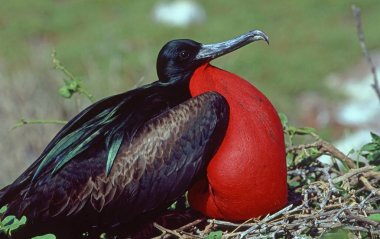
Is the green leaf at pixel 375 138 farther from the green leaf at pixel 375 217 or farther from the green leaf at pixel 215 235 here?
the green leaf at pixel 215 235

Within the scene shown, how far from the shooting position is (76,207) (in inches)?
159

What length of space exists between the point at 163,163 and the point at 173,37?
29.5 ft

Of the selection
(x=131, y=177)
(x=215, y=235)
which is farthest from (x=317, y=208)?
(x=131, y=177)

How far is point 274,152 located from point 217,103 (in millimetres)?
271

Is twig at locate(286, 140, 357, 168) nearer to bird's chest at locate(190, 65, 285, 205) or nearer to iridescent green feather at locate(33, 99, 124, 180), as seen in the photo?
bird's chest at locate(190, 65, 285, 205)

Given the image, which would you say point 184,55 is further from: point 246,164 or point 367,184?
point 367,184

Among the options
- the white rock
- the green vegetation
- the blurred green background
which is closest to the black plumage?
the blurred green background

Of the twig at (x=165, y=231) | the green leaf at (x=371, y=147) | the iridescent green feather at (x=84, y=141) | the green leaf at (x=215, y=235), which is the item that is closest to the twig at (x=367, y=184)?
the green leaf at (x=371, y=147)

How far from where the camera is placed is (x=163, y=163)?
13.4ft

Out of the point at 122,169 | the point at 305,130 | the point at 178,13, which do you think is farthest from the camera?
the point at 178,13

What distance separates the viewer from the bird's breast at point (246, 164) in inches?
155

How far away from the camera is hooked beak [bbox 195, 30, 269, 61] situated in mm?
4227

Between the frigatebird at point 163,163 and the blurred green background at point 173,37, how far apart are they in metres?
4.65

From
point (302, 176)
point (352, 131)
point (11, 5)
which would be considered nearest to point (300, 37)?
point (352, 131)
